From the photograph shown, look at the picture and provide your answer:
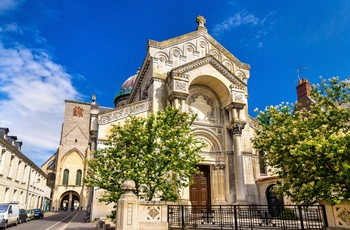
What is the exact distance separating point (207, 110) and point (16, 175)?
862 inches

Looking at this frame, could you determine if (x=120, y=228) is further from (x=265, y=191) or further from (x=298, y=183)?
(x=265, y=191)

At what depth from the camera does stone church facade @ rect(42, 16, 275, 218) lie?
20156 millimetres

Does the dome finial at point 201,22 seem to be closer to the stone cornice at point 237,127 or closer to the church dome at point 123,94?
the stone cornice at point 237,127

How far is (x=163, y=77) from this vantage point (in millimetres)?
21891

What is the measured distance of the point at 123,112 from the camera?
66.2 ft

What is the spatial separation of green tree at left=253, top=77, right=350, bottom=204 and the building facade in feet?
74.7

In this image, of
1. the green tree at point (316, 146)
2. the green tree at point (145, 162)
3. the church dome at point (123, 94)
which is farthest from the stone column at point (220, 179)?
the church dome at point (123, 94)

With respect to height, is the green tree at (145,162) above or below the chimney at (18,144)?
below

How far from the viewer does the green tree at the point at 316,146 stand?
30.4 ft

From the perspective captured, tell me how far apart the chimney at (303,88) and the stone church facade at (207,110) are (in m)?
7.62

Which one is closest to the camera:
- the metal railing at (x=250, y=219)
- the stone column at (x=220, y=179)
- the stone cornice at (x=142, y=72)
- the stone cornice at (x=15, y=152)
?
the metal railing at (x=250, y=219)

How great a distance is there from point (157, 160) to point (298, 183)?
21.7 ft

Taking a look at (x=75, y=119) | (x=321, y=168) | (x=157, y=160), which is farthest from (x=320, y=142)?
(x=75, y=119)

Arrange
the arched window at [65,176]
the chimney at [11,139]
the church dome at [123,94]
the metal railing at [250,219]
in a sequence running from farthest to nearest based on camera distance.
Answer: the arched window at [65,176]
the church dome at [123,94]
the chimney at [11,139]
the metal railing at [250,219]
